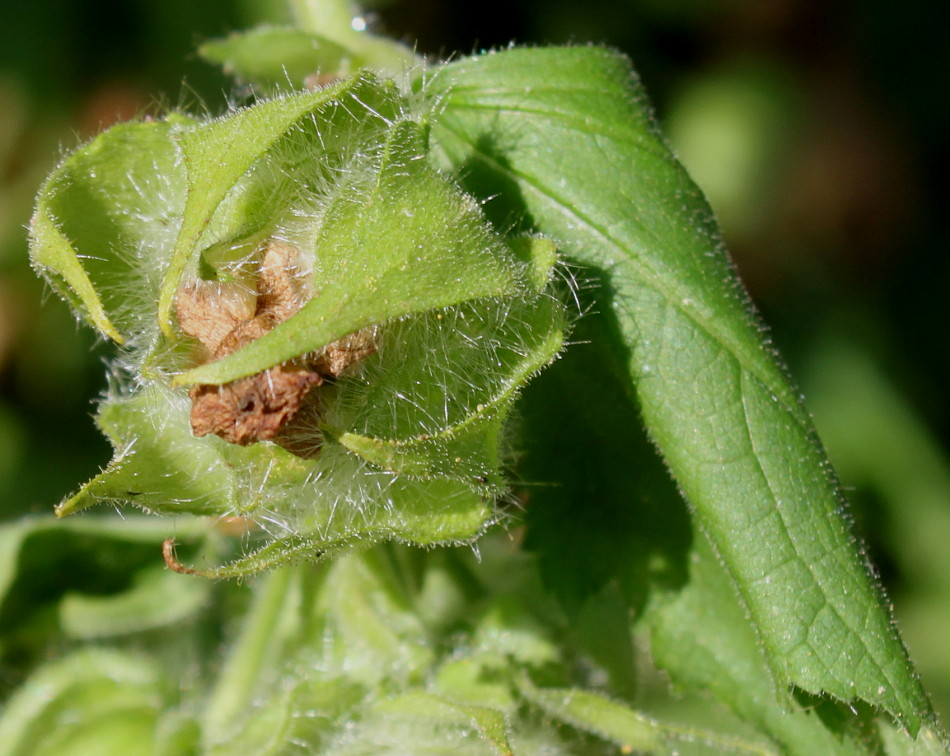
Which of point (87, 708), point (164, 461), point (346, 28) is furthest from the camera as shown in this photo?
point (346, 28)

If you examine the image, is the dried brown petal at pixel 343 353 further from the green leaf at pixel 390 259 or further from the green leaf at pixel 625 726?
the green leaf at pixel 625 726

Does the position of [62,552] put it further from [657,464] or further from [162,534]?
[657,464]

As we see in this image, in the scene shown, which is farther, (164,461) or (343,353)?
(164,461)

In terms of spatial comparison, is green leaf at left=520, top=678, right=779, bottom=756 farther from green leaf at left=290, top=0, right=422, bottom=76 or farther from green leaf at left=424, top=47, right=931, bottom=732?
green leaf at left=290, top=0, right=422, bottom=76

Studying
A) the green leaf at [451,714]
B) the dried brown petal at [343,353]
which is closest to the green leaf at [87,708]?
the green leaf at [451,714]

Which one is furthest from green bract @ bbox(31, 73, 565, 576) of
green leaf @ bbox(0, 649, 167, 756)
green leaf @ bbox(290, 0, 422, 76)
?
green leaf @ bbox(0, 649, 167, 756)

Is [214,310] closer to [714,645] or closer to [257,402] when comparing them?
[257,402]

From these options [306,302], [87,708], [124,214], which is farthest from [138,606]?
[306,302]
